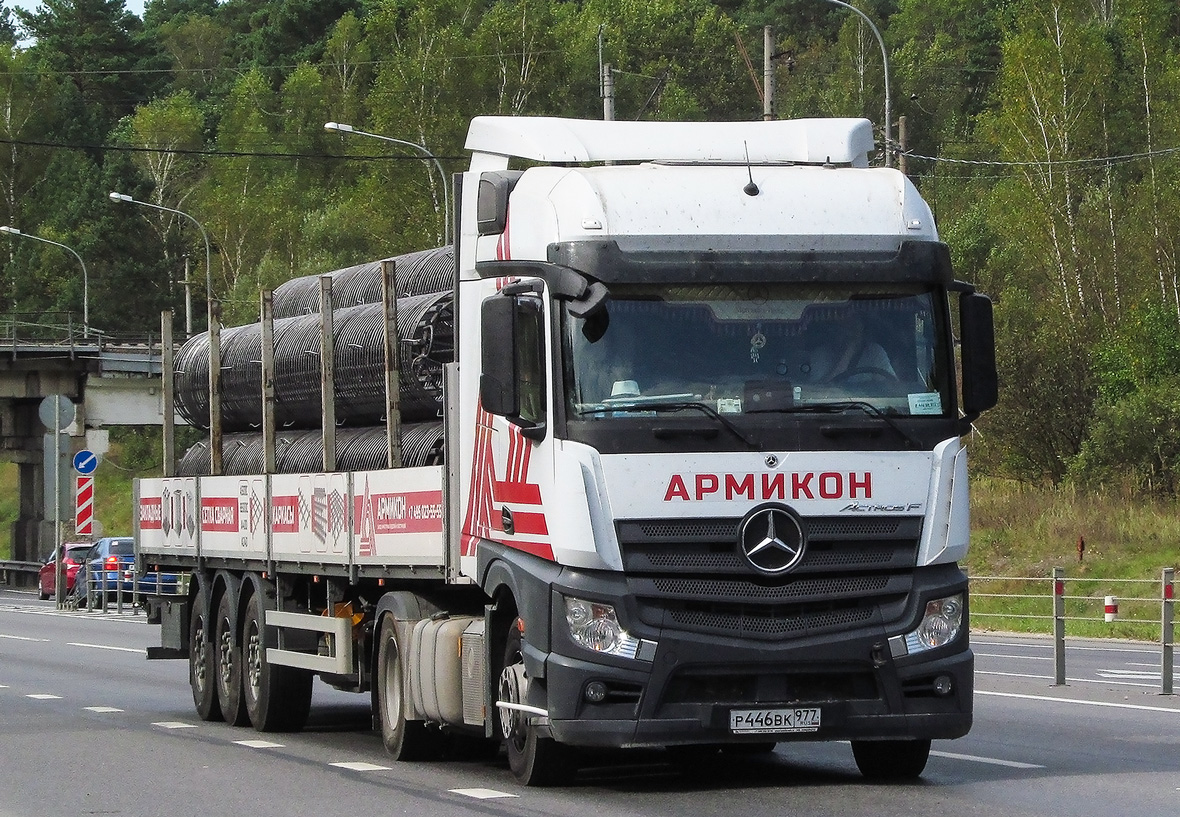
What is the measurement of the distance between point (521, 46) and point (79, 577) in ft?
113

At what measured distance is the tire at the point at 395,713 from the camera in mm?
13641

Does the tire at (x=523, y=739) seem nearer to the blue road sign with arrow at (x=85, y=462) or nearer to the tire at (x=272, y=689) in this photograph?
the tire at (x=272, y=689)

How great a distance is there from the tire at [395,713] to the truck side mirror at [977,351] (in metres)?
4.04

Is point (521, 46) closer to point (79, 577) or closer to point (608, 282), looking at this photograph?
point (79, 577)

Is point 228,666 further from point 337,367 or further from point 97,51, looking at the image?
point 97,51

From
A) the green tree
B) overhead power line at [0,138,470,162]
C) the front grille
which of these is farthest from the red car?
the green tree

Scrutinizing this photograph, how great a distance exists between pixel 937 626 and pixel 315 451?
6.28 meters

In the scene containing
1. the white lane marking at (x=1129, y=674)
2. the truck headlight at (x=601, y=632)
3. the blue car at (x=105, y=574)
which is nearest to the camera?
the truck headlight at (x=601, y=632)

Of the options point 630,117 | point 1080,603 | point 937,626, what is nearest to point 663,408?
point 937,626

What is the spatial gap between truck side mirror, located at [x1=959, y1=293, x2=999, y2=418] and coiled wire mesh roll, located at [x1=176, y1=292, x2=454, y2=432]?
350cm

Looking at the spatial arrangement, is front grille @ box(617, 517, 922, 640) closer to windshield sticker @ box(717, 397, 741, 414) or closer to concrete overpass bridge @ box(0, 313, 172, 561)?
windshield sticker @ box(717, 397, 741, 414)

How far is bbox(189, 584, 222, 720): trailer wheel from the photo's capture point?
58.9ft

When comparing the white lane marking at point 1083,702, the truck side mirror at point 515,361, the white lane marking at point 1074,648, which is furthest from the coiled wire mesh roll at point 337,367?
the white lane marking at point 1074,648

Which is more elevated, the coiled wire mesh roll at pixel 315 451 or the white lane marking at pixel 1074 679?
the coiled wire mesh roll at pixel 315 451
